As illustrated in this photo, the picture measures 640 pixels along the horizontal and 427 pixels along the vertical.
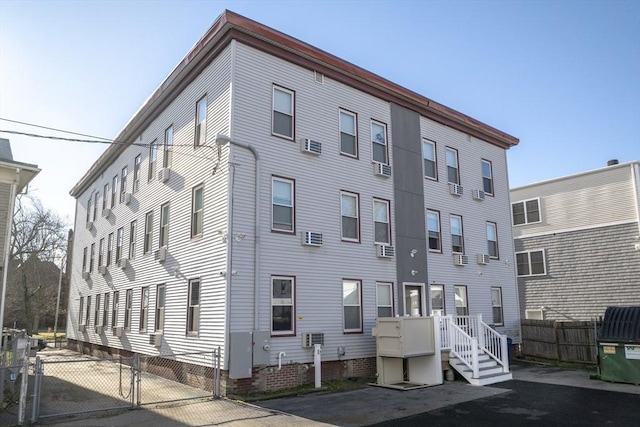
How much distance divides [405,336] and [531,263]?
47.9ft

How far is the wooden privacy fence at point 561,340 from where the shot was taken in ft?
55.3

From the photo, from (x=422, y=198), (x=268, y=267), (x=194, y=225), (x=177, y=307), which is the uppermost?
(x=422, y=198)

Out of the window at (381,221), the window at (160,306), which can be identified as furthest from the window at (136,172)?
the window at (381,221)

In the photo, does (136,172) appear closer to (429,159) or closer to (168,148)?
(168,148)

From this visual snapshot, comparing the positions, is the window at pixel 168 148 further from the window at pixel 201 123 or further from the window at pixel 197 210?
the window at pixel 197 210

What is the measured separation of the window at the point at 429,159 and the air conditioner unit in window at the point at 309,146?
5106 mm

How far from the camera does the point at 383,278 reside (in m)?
15.3

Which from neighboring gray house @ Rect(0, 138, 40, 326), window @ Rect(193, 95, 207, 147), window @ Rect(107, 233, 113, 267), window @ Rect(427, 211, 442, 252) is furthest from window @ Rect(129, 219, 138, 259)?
window @ Rect(427, 211, 442, 252)

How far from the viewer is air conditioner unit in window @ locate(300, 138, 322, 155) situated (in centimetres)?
1403

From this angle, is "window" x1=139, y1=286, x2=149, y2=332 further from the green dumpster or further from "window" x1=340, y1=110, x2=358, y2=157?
the green dumpster

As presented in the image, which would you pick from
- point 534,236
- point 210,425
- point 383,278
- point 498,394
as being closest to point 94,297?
point 383,278

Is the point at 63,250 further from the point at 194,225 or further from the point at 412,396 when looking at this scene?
the point at 412,396

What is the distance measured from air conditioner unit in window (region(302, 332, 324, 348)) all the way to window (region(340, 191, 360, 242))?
3103mm

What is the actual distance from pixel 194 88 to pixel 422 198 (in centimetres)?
861
